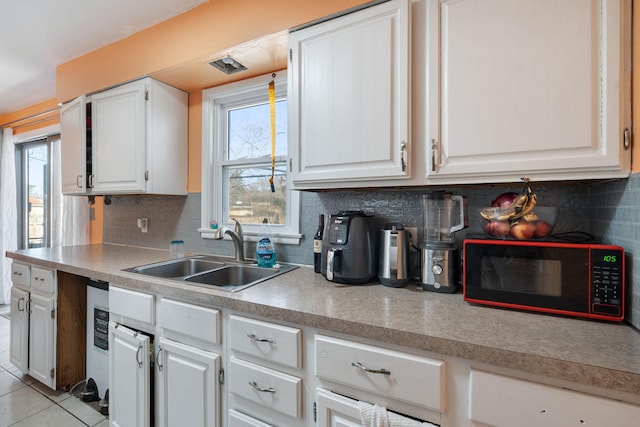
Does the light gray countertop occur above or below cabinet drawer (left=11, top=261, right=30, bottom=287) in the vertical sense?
above

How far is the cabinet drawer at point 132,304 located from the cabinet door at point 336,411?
2.91 feet

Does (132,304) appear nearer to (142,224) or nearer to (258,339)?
(258,339)

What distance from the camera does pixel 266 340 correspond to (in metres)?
1.06

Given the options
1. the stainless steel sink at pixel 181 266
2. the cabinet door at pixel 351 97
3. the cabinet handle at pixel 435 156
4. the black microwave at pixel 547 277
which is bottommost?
the stainless steel sink at pixel 181 266

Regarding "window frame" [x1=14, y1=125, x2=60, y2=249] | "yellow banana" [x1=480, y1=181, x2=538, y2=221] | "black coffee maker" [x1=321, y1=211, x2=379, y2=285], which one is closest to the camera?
"yellow banana" [x1=480, y1=181, x2=538, y2=221]

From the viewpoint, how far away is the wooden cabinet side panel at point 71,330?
76.5 inches

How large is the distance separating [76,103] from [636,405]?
332 cm

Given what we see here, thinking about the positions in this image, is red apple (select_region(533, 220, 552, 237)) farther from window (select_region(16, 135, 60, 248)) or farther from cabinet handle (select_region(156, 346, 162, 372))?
window (select_region(16, 135, 60, 248))

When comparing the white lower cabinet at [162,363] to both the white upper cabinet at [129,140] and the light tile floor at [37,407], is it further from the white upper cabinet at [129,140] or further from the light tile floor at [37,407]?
the white upper cabinet at [129,140]

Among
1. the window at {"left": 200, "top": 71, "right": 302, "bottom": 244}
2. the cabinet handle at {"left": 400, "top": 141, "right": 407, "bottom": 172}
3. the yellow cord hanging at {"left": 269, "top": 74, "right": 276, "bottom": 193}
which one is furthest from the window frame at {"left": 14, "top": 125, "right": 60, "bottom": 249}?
the cabinet handle at {"left": 400, "top": 141, "right": 407, "bottom": 172}

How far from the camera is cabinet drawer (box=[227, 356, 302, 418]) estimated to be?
1015mm

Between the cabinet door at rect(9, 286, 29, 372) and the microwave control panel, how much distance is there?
3132mm

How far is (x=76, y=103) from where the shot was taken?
229cm

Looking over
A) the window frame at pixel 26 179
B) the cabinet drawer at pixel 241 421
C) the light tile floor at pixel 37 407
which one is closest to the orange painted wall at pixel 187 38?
the window frame at pixel 26 179
